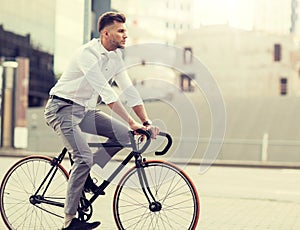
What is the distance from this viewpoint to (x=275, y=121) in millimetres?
27359

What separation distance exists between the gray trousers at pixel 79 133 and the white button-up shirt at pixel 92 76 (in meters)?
0.09

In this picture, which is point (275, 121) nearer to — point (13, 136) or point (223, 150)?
point (223, 150)

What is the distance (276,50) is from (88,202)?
44519 mm

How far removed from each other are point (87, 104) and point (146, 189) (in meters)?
0.80

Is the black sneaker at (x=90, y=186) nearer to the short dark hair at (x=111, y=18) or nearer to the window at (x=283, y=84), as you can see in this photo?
the short dark hair at (x=111, y=18)

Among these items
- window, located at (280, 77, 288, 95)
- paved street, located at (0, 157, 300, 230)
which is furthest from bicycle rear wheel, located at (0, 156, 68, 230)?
window, located at (280, 77, 288, 95)

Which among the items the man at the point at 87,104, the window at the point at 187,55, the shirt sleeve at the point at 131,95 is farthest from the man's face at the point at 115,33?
the window at the point at 187,55

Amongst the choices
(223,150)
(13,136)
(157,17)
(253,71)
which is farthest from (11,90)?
(157,17)

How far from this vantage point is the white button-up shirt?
13.9 ft

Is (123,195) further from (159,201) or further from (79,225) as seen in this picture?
(79,225)

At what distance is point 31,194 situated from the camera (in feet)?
15.9

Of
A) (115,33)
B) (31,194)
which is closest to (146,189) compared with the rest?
(31,194)

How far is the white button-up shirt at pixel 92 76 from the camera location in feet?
13.9

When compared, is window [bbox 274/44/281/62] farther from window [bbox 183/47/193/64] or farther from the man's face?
the man's face
